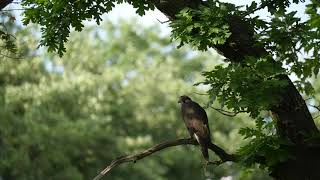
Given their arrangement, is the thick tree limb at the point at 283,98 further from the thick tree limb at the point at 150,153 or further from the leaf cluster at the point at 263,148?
the thick tree limb at the point at 150,153

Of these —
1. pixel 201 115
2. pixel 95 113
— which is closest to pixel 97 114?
pixel 95 113

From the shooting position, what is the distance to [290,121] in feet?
18.3

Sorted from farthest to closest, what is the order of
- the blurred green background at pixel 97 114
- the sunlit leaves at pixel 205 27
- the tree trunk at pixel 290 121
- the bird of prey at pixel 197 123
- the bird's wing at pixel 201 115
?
the blurred green background at pixel 97 114 → the bird's wing at pixel 201 115 → the bird of prey at pixel 197 123 → the tree trunk at pixel 290 121 → the sunlit leaves at pixel 205 27

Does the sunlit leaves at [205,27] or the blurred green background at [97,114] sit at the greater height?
the blurred green background at [97,114]

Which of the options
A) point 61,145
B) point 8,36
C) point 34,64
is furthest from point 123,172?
point 8,36

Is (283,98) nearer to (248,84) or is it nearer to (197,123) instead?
(248,84)

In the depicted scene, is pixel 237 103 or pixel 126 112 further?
pixel 126 112

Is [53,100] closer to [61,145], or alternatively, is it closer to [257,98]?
[61,145]

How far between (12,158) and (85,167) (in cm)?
271

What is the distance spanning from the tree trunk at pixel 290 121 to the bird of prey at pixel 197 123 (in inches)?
30.3

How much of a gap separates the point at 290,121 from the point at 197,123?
1307 mm

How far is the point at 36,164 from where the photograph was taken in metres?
19.0

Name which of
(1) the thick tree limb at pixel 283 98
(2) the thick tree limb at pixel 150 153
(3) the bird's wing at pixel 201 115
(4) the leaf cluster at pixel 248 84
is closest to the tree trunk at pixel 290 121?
(1) the thick tree limb at pixel 283 98

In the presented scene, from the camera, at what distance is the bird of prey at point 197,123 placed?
19.8 ft
